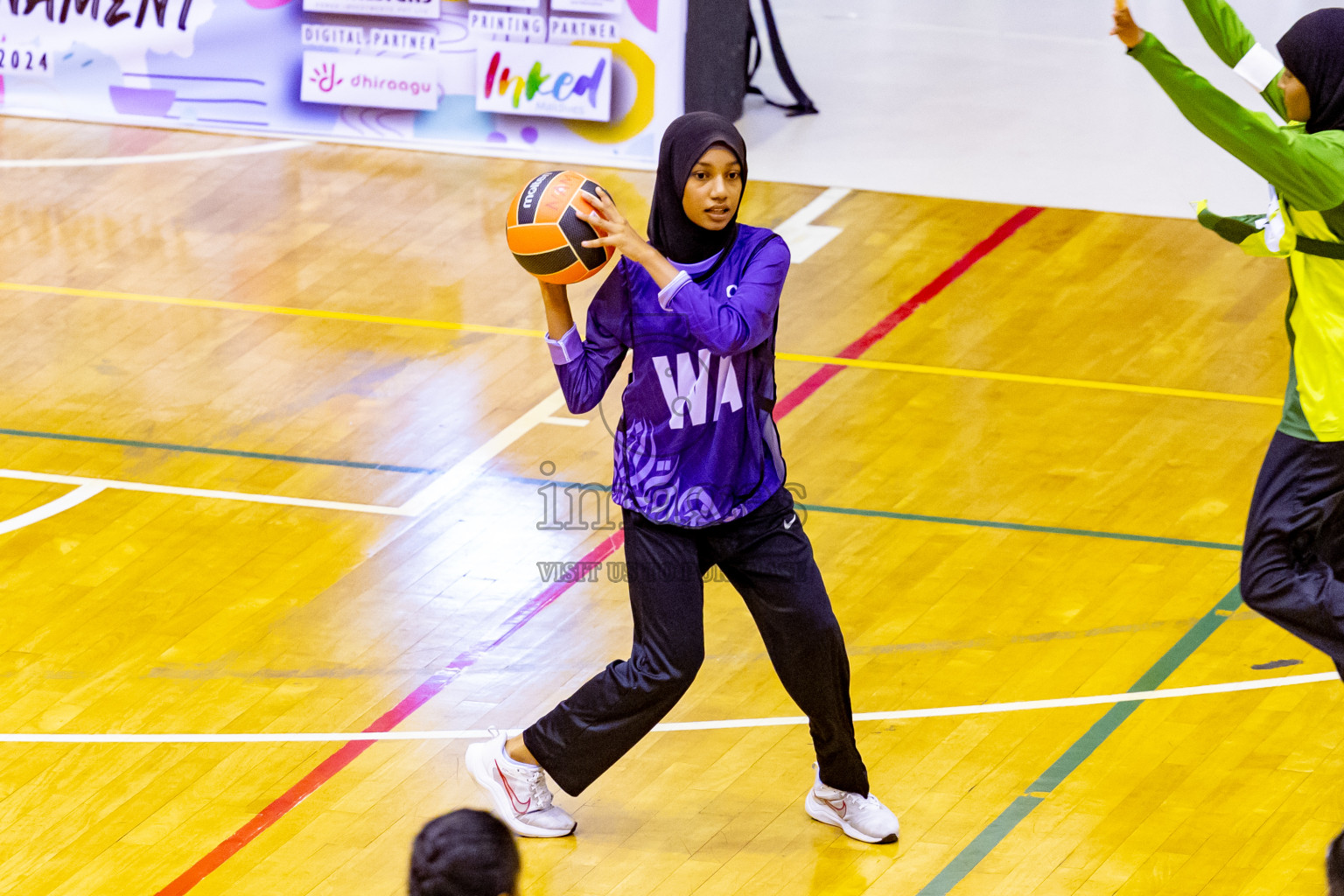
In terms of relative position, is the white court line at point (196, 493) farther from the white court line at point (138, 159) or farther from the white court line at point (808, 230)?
the white court line at point (138, 159)

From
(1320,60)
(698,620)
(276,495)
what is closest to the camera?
(1320,60)

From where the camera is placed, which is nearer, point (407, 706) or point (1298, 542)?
point (1298, 542)

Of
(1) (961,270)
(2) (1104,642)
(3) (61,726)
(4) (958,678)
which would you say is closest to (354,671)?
(3) (61,726)

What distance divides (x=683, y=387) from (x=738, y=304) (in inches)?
10.6

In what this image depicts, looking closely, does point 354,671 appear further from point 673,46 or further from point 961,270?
point 673,46

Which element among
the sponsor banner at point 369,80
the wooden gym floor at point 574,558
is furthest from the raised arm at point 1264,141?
the sponsor banner at point 369,80

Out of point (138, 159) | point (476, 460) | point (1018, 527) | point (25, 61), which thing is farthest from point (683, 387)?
point (25, 61)

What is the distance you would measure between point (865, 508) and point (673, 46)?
17.2 ft

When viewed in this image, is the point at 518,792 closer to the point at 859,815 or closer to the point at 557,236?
the point at 859,815

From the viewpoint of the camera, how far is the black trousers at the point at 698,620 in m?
4.75

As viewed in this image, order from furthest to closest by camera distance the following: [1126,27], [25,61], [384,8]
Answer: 1. [25,61]
2. [384,8]
3. [1126,27]

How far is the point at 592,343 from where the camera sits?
15.6ft

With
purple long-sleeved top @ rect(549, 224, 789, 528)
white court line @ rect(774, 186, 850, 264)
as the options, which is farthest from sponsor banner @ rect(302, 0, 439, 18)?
purple long-sleeved top @ rect(549, 224, 789, 528)

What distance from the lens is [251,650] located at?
20.2 ft
